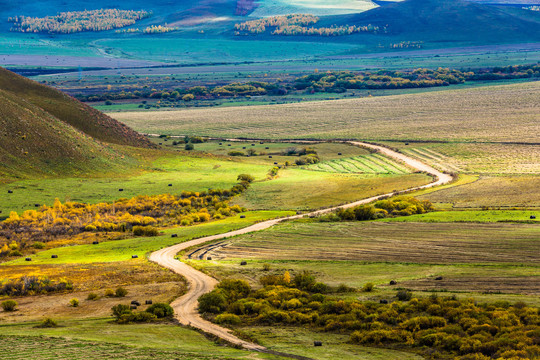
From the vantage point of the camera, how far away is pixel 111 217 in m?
66.9

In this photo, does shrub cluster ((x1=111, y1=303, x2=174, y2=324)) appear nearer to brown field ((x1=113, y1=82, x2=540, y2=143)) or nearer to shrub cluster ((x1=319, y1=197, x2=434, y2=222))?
shrub cluster ((x1=319, y1=197, x2=434, y2=222))

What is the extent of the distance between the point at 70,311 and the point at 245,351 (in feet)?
40.1

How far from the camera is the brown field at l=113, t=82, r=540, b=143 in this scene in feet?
399

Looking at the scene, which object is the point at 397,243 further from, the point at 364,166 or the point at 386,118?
the point at 386,118

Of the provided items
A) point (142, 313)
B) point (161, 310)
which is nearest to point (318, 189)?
point (161, 310)

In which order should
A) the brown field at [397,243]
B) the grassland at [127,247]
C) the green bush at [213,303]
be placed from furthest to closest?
the grassland at [127,247] → the brown field at [397,243] → the green bush at [213,303]

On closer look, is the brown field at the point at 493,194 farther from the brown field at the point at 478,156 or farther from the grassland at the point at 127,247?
the grassland at the point at 127,247

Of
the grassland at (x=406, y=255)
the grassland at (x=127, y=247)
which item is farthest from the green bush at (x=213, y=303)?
the grassland at (x=127, y=247)

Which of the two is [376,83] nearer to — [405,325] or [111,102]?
[111,102]

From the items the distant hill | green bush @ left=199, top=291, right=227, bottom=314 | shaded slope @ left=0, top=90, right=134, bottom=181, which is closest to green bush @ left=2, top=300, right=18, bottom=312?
green bush @ left=199, top=291, right=227, bottom=314

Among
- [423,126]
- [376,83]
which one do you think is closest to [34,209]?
[423,126]

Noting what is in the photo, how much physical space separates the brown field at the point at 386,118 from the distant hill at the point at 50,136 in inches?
1089

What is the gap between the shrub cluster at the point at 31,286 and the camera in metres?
42.8

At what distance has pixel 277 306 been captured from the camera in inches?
1533
